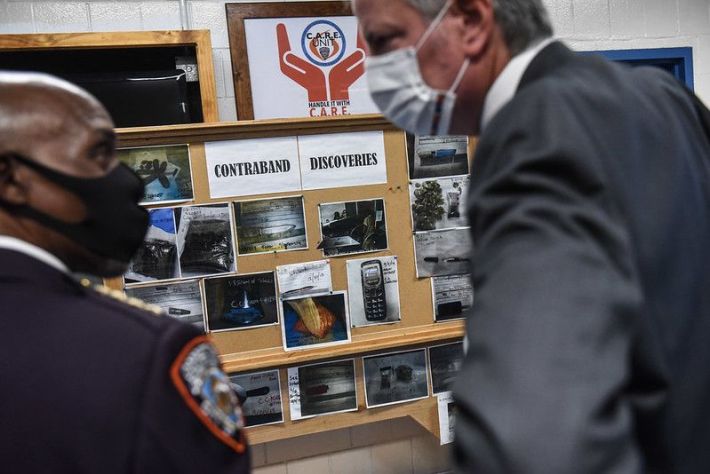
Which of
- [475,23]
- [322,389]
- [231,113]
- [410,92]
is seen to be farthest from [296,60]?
[475,23]

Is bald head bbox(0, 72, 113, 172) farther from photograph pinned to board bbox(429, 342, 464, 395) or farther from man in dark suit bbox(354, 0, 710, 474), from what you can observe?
photograph pinned to board bbox(429, 342, 464, 395)

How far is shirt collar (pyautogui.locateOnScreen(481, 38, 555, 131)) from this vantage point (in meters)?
0.67

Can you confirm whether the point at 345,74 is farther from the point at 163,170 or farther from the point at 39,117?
the point at 39,117

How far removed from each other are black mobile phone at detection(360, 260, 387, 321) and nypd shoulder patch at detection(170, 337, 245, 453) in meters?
1.27

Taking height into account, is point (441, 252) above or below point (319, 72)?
below

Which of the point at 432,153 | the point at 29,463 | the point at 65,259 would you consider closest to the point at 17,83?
the point at 65,259

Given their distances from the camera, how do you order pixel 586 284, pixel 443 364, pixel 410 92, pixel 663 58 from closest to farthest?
pixel 586 284
pixel 410 92
pixel 443 364
pixel 663 58

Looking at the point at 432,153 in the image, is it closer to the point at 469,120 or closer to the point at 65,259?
the point at 469,120

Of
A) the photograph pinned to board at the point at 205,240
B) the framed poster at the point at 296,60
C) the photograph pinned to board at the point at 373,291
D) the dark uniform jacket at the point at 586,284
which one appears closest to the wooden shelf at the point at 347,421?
the photograph pinned to board at the point at 373,291

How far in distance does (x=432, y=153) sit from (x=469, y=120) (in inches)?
48.7

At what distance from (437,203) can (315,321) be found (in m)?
0.59

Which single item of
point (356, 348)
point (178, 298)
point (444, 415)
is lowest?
point (444, 415)

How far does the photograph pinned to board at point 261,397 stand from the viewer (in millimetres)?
1937

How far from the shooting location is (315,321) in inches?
77.2
